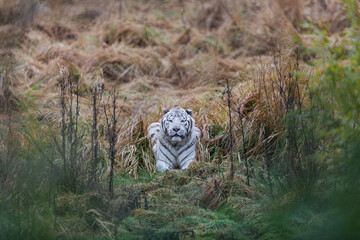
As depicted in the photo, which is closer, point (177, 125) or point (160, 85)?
point (177, 125)

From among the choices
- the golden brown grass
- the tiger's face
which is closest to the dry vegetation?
the golden brown grass

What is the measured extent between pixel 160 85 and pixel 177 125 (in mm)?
4144

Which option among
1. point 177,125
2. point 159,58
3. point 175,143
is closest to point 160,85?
point 159,58

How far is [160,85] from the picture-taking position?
31.6 feet

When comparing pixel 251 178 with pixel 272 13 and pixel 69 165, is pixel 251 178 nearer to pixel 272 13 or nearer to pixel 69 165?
pixel 69 165

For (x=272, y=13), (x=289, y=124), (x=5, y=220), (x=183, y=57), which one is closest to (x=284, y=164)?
(x=289, y=124)

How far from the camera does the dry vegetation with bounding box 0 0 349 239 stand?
4.05 meters

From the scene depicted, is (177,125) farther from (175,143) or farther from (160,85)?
(160,85)

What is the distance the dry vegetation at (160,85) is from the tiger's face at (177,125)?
1.25ft

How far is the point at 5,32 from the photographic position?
3.67m

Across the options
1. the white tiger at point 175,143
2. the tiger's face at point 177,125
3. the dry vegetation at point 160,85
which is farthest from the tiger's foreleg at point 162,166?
the tiger's face at point 177,125

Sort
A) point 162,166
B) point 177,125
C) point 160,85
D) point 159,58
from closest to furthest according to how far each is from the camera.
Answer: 1. point 177,125
2. point 162,166
3. point 160,85
4. point 159,58

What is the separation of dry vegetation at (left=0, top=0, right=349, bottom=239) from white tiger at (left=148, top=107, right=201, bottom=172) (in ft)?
0.58

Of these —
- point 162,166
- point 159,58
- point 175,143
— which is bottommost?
point 162,166
